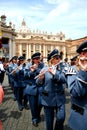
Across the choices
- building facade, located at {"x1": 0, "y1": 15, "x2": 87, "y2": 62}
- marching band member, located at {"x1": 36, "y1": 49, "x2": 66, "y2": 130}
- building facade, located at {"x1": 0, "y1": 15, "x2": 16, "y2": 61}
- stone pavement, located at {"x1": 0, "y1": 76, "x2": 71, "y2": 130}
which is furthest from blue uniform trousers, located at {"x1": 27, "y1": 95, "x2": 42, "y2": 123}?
building facade, located at {"x1": 0, "y1": 15, "x2": 87, "y2": 62}

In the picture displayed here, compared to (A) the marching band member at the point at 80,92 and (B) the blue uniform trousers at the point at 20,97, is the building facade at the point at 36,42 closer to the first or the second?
(B) the blue uniform trousers at the point at 20,97

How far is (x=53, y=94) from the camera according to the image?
255 inches

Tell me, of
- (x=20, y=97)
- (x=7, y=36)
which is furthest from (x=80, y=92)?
(x=7, y=36)

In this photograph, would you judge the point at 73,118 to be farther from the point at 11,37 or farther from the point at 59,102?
the point at 11,37

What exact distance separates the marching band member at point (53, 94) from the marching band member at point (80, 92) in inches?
92.3

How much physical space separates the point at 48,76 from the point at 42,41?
11299 cm

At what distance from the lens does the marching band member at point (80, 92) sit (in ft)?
12.1

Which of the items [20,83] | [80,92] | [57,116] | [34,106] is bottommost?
[34,106]

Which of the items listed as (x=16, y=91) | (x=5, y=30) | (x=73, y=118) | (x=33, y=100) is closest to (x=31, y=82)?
(x=33, y=100)

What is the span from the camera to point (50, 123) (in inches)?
253

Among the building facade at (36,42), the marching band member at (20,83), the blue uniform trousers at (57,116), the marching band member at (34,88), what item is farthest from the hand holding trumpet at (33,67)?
the building facade at (36,42)

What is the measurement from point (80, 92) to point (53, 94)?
2.77 meters

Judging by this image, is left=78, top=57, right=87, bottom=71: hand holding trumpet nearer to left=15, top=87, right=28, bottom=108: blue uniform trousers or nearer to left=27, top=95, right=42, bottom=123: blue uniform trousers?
left=27, top=95, right=42, bottom=123: blue uniform trousers

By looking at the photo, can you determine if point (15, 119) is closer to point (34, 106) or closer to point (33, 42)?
point (34, 106)
